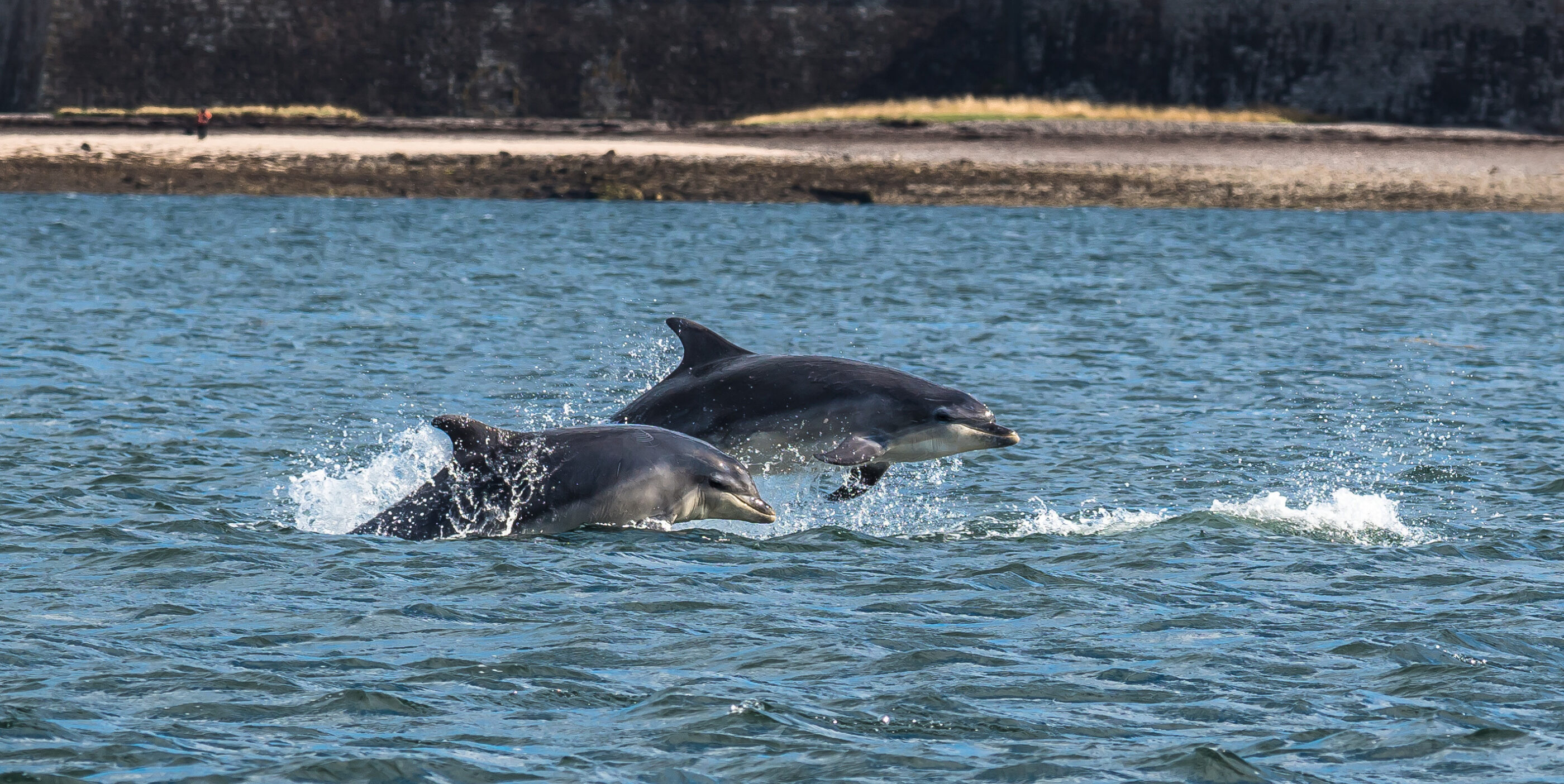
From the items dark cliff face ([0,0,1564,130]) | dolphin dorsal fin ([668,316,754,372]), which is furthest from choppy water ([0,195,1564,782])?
dark cliff face ([0,0,1564,130])

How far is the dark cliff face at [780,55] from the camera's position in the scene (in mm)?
69375

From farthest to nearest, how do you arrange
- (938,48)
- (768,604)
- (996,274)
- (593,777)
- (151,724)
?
(938,48), (996,274), (768,604), (151,724), (593,777)

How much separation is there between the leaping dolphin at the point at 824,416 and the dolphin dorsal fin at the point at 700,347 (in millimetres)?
271

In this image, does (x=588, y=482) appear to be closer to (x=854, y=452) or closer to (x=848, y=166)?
(x=854, y=452)

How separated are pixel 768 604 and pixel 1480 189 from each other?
5569cm

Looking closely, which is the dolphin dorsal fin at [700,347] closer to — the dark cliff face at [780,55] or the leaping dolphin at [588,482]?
the leaping dolphin at [588,482]

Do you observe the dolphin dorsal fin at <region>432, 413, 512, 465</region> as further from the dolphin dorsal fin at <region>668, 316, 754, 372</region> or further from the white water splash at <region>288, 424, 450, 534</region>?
the dolphin dorsal fin at <region>668, 316, 754, 372</region>

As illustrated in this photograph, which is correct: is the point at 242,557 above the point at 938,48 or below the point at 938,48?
below

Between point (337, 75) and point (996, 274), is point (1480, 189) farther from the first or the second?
point (337, 75)

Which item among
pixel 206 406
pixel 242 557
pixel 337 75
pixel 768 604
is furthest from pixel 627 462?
pixel 337 75

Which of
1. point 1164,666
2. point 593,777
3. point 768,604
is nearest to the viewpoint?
point 593,777

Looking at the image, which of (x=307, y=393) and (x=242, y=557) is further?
(x=307, y=393)

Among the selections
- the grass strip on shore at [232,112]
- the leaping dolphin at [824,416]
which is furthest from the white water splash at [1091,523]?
the grass strip on shore at [232,112]

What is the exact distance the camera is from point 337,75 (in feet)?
234
